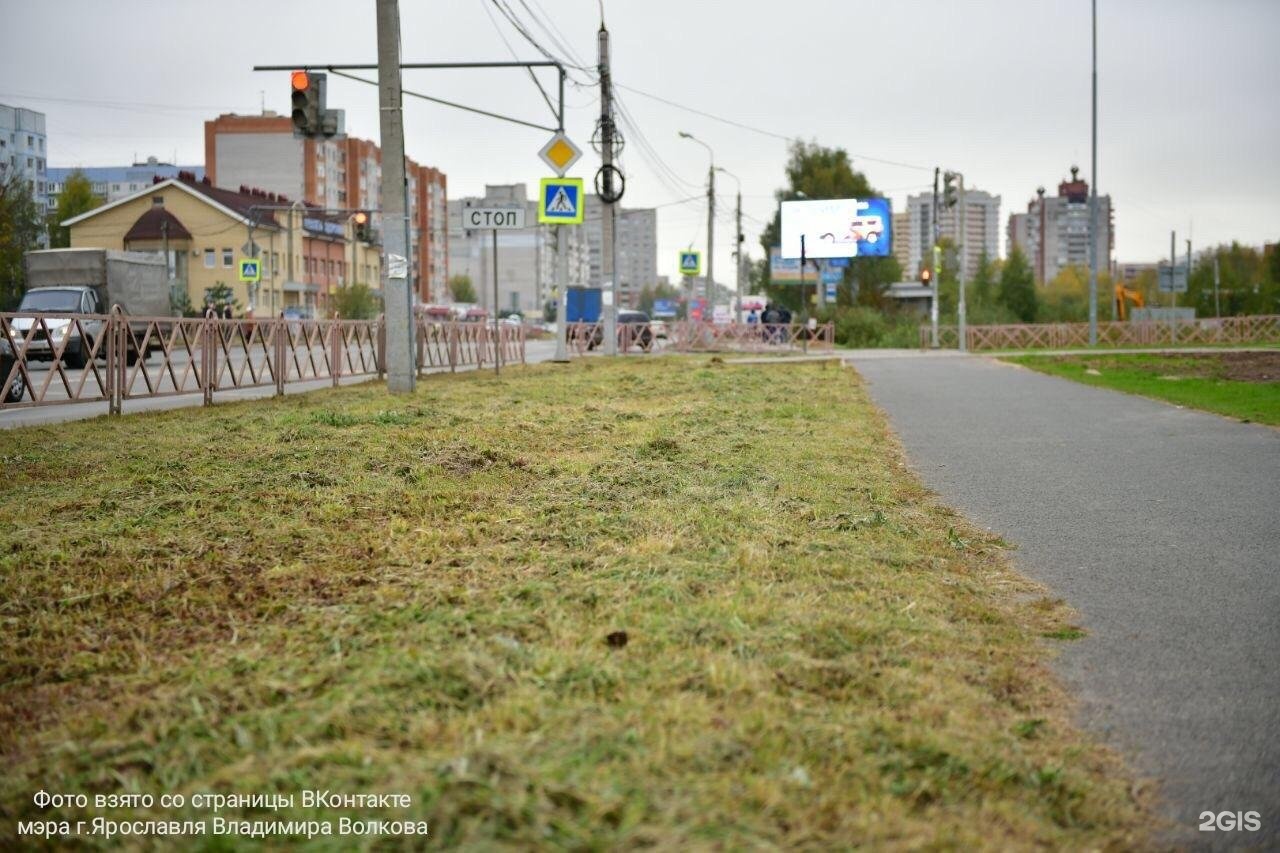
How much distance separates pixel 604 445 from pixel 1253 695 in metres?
7.08

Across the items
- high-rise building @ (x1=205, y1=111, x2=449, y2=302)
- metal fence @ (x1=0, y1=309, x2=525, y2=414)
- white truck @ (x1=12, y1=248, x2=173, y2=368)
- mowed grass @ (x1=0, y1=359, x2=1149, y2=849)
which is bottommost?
mowed grass @ (x1=0, y1=359, x2=1149, y2=849)

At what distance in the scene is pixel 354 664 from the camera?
12.7ft

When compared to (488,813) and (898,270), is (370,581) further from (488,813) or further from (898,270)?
(898,270)

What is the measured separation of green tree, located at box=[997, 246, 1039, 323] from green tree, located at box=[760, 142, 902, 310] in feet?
22.5

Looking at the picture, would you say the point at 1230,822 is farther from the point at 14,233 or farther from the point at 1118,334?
the point at 14,233

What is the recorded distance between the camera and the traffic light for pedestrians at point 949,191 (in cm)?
4378

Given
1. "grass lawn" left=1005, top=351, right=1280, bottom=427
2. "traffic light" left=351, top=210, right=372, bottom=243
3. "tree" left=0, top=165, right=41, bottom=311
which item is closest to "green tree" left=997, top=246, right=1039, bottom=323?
"grass lawn" left=1005, top=351, right=1280, bottom=427

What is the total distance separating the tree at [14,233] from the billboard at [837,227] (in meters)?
37.3

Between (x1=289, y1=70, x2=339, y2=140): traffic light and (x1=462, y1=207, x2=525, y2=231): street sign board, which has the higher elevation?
(x1=289, y1=70, x2=339, y2=140): traffic light

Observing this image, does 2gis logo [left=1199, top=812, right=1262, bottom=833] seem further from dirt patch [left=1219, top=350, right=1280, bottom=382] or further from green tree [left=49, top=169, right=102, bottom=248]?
green tree [left=49, top=169, right=102, bottom=248]

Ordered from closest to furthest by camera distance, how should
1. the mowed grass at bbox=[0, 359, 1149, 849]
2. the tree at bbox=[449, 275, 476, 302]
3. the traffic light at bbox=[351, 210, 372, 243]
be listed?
the mowed grass at bbox=[0, 359, 1149, 849] < the traffic light at bbox=[351, 210, 372, 243] < the tree at bbox=[449, 275, 476, 302]

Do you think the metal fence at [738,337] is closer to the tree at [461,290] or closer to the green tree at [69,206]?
the green tree at [69,206]

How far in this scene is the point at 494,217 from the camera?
22.8 meters

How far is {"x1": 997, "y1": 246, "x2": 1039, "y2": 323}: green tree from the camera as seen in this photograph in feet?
238
